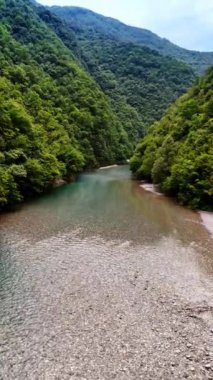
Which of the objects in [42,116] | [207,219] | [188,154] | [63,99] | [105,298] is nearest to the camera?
[105,298]

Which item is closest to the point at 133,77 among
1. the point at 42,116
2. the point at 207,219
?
the point at 42,116

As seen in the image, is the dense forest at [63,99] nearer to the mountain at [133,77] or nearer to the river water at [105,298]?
the mountain at [133,77]

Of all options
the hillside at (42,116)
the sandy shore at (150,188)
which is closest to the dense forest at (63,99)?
the hillside at (42,116)

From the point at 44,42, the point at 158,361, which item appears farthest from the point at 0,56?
the point at 158,361

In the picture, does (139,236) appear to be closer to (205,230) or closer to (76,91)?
(205,230)

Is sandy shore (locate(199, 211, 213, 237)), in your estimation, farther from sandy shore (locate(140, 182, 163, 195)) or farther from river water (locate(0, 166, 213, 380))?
sandy shore (locate(140, 182, 163, 195))

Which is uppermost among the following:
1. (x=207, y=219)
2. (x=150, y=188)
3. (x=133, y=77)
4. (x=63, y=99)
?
(x=133, y=77)

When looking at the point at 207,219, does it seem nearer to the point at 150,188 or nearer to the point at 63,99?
the point at 150,188
